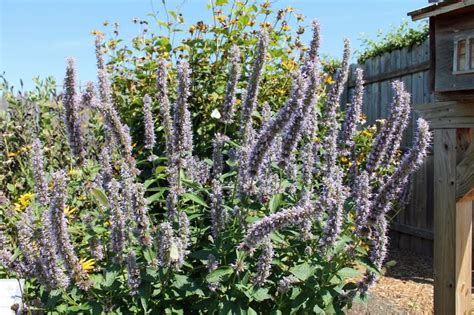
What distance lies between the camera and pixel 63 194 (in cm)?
229

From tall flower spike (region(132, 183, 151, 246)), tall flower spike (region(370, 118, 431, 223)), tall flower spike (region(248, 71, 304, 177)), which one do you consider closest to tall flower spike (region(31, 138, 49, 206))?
tall flower spike (region(132, 183, 151, 246))

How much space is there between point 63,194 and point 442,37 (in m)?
2.71

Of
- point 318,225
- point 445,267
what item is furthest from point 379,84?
point 318,225

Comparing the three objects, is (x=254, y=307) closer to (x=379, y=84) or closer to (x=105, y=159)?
(x=105, y=159)

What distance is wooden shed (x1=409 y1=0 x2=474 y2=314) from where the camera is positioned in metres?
3.59

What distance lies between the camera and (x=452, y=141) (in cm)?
404

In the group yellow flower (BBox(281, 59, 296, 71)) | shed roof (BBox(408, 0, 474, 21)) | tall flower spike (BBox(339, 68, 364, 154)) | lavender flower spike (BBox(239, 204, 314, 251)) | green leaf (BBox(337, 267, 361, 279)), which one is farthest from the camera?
yellow flower (BBox(281, 59, 296, 71))

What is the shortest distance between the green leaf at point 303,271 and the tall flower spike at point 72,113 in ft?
4.07

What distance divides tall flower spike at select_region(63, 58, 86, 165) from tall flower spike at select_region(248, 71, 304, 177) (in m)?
0.97

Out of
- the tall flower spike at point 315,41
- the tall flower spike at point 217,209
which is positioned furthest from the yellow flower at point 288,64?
the tall flower spike at point 217,209

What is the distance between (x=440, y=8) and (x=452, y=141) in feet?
3.23

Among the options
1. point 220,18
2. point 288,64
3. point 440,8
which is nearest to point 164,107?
point 440,8

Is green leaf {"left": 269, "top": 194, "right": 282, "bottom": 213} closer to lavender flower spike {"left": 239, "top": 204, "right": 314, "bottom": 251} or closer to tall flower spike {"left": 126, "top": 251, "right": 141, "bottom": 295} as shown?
lavender flower spike {"left": 239, "top": 204, "right": 314, "bottom": 251}

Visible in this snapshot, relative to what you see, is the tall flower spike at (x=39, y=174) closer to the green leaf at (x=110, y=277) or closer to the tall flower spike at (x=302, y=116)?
the green leaf at (x=110, y=277)
